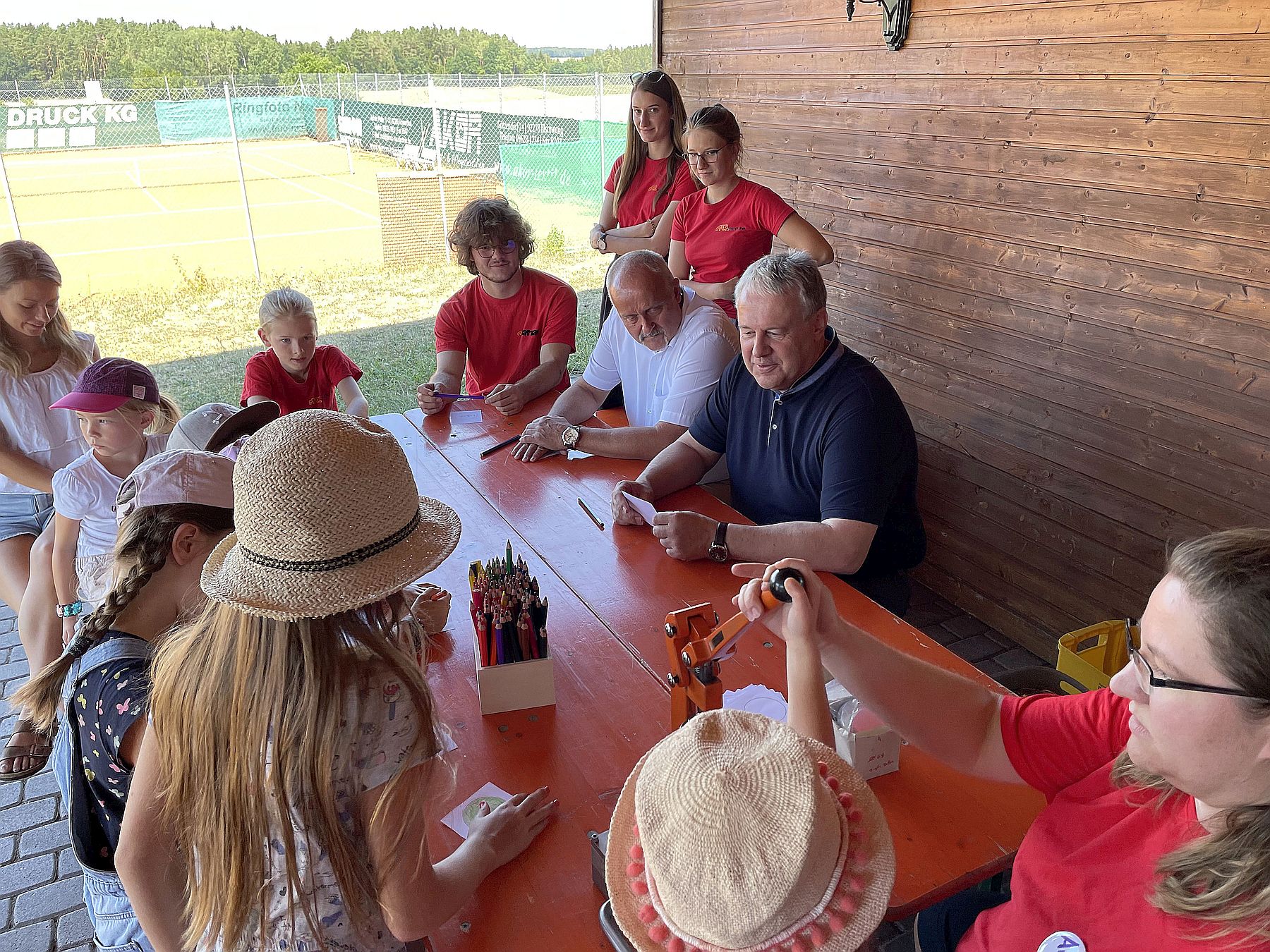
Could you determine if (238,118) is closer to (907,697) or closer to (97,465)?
(97,465)

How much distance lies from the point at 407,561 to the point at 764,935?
27.6 inches

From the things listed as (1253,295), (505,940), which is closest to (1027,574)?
(1253,295)

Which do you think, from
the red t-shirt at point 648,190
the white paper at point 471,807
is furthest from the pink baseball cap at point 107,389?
the red t-shirt at point 648,190

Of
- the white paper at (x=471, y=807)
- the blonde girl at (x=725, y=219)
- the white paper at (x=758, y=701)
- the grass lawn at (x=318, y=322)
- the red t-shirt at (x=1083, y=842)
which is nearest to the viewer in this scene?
the red t-shirt at (x=1083, y=842)

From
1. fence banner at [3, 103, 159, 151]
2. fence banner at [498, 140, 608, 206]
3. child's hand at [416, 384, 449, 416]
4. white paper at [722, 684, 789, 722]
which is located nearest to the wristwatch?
white paper at [722, 684, 789, 722]

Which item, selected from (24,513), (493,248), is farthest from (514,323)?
(24,513)

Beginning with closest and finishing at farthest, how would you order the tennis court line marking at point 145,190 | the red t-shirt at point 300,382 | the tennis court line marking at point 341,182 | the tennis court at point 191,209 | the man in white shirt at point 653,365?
1. the man in white shirt at point 653,365
2. the red t-shirt at point 300,382
3. the tennis court at point 191,209
4. the tennis court line marking at point 145,190
5. the tennis court line marking at point 341,182

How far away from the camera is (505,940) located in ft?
4.42

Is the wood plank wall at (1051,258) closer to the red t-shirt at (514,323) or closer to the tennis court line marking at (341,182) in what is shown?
the red t-shirt at (514,323)

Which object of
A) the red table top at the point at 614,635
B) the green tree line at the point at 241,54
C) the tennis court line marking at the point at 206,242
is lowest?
the tennis court line marking at the point at 206,242

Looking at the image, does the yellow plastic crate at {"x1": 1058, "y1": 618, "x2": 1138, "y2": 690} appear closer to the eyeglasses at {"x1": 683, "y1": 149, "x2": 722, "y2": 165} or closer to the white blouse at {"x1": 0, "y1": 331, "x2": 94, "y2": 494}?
the eyeglasses at {"x1": 683, "y1": 149, "x2": 722, "y2": 165}

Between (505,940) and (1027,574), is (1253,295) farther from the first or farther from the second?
(505,940)

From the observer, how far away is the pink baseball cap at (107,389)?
2658 millimetres

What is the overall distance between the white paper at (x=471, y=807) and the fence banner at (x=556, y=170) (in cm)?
928
